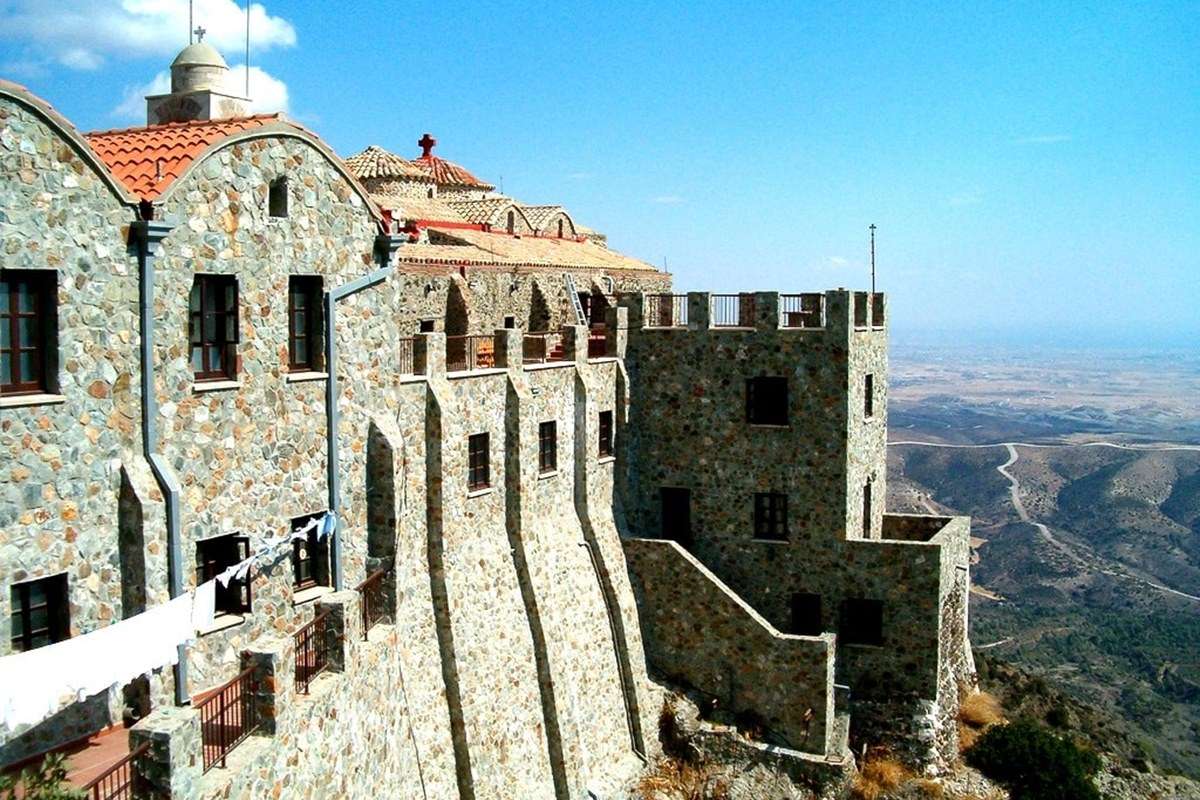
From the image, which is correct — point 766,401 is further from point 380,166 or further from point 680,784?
point 380,166

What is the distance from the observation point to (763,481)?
98.6 ft

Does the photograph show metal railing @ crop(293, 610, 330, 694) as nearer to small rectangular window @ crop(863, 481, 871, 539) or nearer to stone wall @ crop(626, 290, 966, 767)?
stone wall @ crop(626, 290, 966, 767)

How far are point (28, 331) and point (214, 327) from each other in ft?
10.4

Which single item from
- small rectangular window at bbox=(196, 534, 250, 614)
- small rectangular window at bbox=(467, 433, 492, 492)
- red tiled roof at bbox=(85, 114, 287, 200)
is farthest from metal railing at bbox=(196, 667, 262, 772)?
small rectangular window at bbox=(467, 433, 492, 492)

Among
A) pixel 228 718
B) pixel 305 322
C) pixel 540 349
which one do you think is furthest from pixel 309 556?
pixel 540 349

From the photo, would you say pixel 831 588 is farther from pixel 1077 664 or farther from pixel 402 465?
pixel 1077 664

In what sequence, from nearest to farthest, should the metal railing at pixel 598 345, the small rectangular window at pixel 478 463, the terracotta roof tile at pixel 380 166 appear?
the small rectangular window at pixel 478 463 < the metal railing at pixel 598 345 < the terracotta roof tile at pixel 380 166

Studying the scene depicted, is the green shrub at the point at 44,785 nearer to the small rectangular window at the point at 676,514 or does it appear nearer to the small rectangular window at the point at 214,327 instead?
the small rectangular window at the point at 214,327

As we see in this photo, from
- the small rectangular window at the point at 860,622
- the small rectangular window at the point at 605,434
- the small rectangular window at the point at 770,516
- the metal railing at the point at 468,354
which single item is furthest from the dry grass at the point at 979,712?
the metal railing at the point at 468,354

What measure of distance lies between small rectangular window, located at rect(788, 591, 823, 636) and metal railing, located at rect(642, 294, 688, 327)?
7.96 meters

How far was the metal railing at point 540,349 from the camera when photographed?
27938 mm

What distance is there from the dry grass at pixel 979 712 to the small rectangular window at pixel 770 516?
8.08 m

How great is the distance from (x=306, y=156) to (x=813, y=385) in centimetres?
1548

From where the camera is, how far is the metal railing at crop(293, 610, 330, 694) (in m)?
16.5
